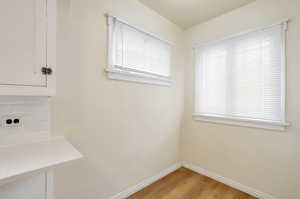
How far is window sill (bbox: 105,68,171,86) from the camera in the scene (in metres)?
1.57

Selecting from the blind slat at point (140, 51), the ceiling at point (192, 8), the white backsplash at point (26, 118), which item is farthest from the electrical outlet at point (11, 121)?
the ceiling at point (192, 8)

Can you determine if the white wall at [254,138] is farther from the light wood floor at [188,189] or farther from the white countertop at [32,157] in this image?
the white countertop at [32,157]

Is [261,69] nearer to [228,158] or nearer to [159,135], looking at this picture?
[228,158]

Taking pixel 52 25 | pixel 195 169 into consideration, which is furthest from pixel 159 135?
pixel 52 25

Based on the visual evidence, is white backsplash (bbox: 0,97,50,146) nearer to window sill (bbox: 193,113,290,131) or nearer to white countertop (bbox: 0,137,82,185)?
white countertop (bbox: 0,137,82,185)

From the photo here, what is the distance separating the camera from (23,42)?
0.85m

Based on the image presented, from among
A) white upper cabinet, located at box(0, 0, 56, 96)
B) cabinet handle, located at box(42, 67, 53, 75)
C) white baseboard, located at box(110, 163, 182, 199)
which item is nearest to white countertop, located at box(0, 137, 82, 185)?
white upper cabinet, located at box(0, 0, 56, 96)

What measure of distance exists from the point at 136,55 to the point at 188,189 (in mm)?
2017

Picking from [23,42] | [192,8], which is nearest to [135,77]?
[23,42]

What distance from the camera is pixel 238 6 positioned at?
1.93m

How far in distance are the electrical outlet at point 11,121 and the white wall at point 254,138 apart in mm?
2302

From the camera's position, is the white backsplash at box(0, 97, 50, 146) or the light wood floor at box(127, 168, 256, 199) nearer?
the white backsplash at box(0, 97, 50, 146)

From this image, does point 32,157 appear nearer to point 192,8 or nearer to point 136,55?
point 136,55

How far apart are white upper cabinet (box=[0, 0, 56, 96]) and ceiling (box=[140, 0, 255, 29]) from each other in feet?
4.63
